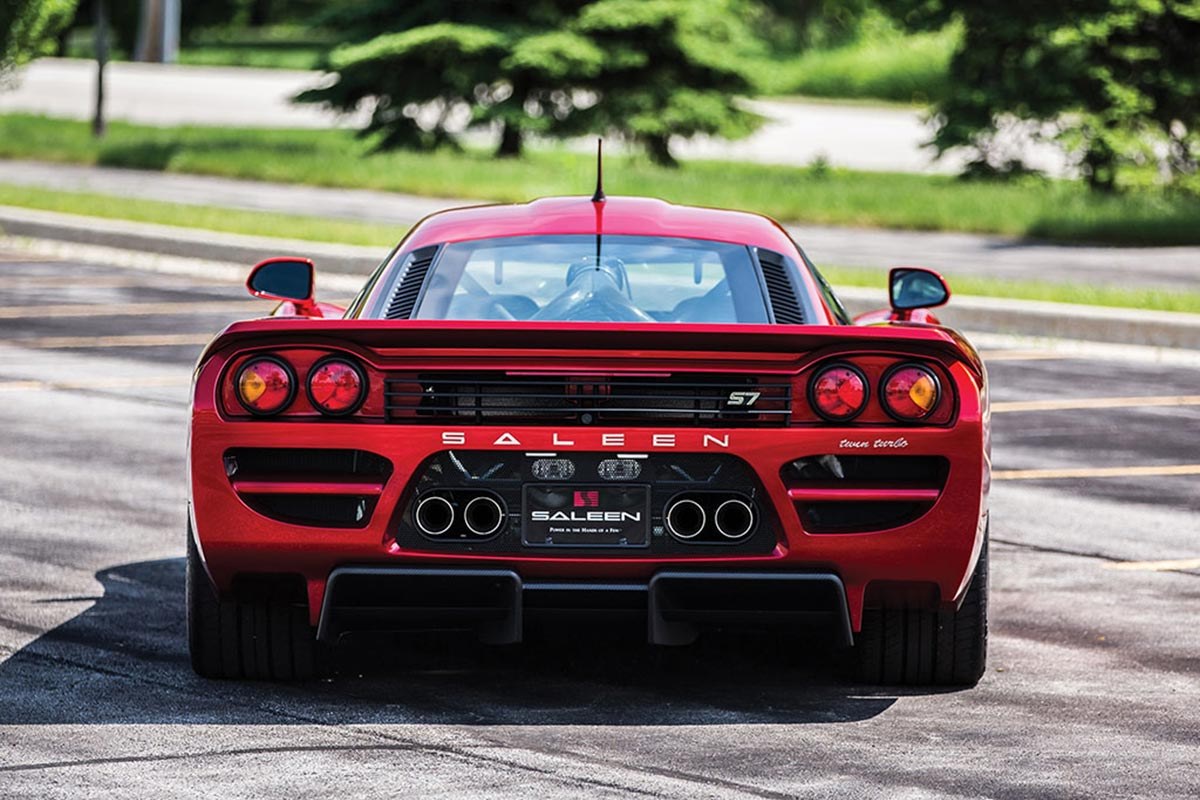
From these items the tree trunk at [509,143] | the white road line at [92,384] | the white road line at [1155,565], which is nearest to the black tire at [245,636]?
the white road line at [1155,565]

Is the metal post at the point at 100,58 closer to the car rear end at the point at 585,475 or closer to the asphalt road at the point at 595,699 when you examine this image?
the asphalt road at the point at 595,699

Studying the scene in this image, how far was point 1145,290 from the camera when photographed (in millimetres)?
17609

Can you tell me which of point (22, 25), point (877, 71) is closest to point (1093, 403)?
point (22, 25)

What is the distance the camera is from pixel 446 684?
6277 millimetres

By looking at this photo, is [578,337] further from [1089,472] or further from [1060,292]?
[1060,292]

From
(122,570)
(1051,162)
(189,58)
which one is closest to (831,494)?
(122,570)

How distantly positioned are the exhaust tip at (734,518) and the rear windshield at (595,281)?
99 cm

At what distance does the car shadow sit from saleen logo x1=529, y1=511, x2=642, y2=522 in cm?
34

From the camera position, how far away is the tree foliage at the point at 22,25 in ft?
73.5

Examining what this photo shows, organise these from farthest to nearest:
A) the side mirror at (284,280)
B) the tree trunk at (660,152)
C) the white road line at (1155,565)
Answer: the tree trunk at (660,152) < the white road line at (1155,565) < the side mirror at (284,280)

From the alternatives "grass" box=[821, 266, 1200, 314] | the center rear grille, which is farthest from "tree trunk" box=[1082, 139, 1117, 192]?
the center rear grille

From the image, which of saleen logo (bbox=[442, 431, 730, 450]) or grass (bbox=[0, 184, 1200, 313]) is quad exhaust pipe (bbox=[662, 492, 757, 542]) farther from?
grass (bbox=[0, 184, 1200, 313])

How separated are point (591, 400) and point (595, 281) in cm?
108

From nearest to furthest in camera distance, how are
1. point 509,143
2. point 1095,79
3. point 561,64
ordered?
point 1095,79 → point 561,64 → point 509,143
